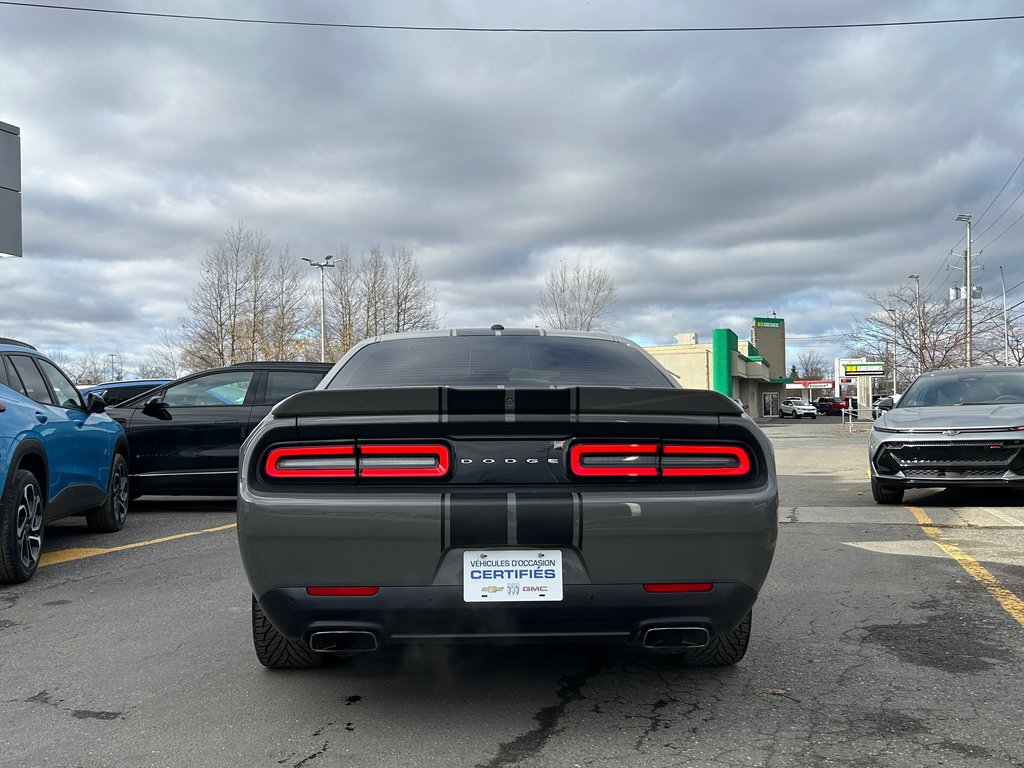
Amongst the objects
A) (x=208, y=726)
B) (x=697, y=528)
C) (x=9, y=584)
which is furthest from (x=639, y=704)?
(x=9, y=584)

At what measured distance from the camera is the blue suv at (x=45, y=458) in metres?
5.70

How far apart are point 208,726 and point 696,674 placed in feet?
6.55

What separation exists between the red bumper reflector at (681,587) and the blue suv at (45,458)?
4398mm

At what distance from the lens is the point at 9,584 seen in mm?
5824

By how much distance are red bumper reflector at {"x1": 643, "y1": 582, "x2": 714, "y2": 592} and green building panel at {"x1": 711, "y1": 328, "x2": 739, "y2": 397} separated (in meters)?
52.4

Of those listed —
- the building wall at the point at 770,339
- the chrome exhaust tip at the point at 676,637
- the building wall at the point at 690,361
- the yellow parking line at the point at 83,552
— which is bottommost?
the yellow parking line at the point at 83,552

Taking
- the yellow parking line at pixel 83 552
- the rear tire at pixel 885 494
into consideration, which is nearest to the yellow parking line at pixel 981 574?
the rear tire at pixel 885 494

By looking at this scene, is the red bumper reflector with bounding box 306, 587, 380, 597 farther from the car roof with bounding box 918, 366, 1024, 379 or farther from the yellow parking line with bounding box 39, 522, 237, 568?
the car roof with bounding box 918, 366, 1024, 379

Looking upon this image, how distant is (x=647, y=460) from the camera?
122 inches

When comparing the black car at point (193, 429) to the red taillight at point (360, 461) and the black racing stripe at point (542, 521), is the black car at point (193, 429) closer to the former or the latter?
the red taillight at point (360, 461)

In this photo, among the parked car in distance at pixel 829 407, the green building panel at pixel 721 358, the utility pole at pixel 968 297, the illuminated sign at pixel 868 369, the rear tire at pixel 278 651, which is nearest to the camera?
the rear tire at pixel 278 651

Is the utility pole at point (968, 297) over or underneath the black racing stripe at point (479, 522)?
over

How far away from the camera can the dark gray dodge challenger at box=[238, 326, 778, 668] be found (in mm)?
2986

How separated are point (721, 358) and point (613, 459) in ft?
175
